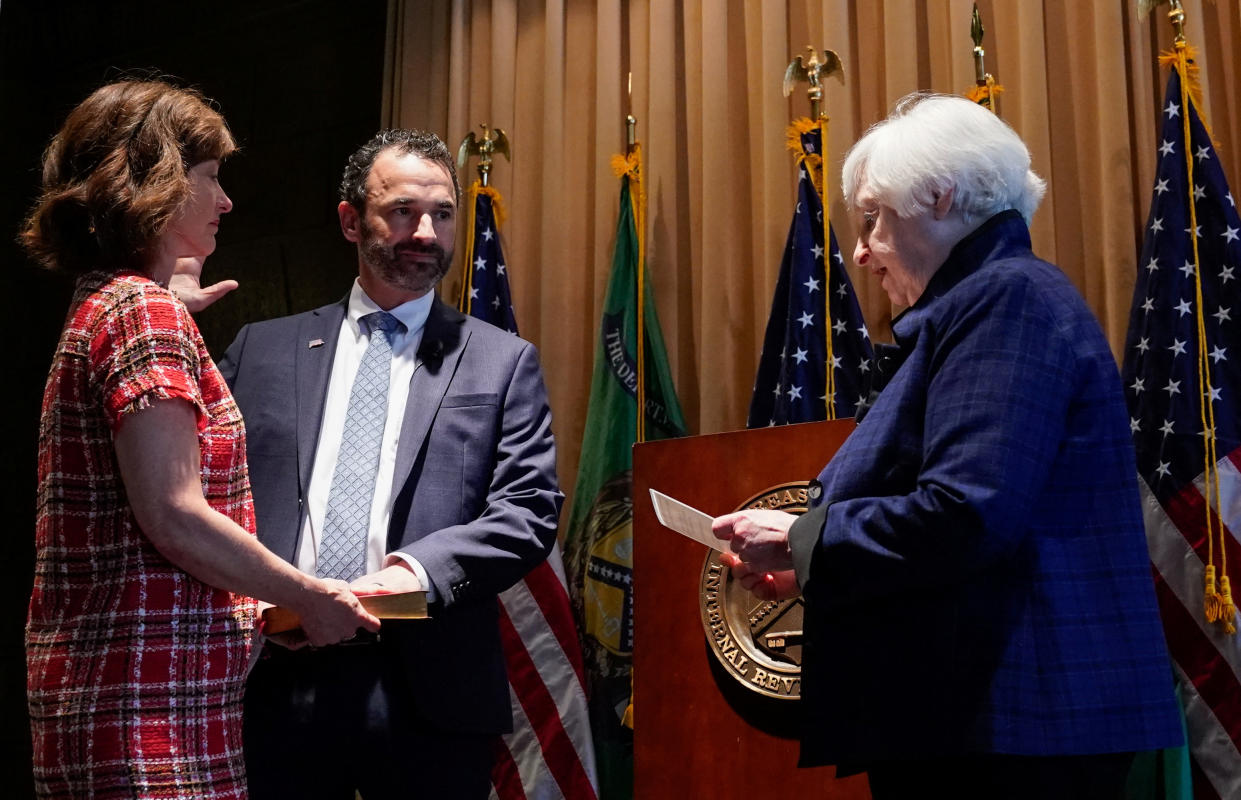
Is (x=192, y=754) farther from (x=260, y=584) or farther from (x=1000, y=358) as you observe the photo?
(x=1000, y=358)

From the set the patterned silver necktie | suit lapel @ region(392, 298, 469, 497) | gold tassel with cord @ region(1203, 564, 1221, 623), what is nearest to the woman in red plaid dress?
the patterned silver necktie

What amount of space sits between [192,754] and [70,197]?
30.3 inches

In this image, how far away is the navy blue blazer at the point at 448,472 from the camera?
2088 millimetres

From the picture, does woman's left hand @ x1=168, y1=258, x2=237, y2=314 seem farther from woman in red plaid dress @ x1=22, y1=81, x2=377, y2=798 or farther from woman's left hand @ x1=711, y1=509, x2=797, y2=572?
woman's left hand @ x1=711, y1=509, x2=797, y2=572

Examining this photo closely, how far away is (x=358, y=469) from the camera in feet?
7.39

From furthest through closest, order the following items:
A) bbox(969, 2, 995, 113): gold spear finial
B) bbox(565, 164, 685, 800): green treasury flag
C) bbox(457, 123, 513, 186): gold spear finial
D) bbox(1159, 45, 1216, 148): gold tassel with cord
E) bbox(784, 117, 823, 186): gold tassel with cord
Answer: bbox(457, 123, 513, 186): gold spear finial, bbox(565, 164, 685, 800): green treasury flag, bbox(784, 117, 823, 186): gold tassel with cord, bbox(969, 2, 995, 113): gold spear finial, bbox(1159, 45, 1216, 148): gold tassel with cord

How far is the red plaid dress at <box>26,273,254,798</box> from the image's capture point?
1495mm

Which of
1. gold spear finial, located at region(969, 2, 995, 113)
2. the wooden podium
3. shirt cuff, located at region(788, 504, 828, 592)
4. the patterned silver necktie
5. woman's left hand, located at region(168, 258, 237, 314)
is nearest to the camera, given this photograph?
shirt cuff, located at region(788, 504, 828, 592)

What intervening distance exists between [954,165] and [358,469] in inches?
45.4

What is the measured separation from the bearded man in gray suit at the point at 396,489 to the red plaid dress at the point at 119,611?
0.43m

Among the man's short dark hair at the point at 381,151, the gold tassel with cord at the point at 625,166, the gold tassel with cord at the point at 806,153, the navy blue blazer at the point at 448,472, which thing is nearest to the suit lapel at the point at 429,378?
the navy blue blazer at the point at 448,472

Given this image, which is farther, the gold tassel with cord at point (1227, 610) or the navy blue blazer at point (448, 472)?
the gold tassel with cord at point (1227, 610)

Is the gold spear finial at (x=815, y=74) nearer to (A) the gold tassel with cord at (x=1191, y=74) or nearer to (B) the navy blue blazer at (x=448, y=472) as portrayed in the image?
(A) the gold tassel with cord at (x=1191, y=74)

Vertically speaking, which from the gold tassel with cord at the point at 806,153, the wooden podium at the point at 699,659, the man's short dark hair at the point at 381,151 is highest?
the gold tassel with cord at the point at 806,153
